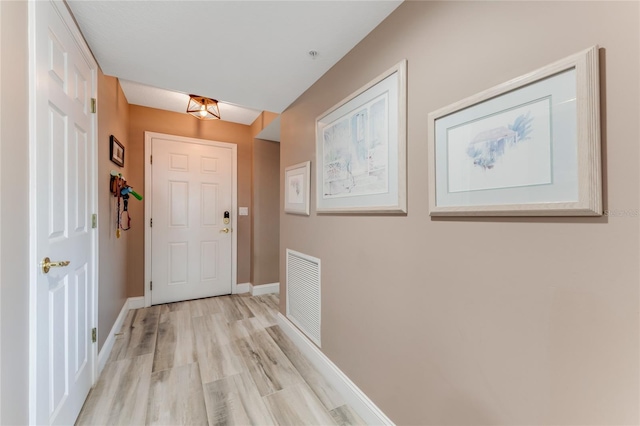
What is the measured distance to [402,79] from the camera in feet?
4.15

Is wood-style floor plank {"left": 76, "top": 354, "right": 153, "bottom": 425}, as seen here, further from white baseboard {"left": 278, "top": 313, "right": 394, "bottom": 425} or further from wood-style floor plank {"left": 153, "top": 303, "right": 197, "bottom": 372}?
white baseboard {"left": 278, "top": 313, "right": 394, "bottom": 425}

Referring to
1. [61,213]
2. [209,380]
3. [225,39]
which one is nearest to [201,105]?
[225,39]

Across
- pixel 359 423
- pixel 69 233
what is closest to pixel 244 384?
pixel 359 423

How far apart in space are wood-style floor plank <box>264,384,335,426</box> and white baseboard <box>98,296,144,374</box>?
1.35 meters

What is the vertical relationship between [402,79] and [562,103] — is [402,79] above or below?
above

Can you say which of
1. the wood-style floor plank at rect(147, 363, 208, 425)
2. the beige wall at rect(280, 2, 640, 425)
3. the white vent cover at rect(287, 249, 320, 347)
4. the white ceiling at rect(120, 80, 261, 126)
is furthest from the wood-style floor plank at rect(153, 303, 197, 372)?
the white ceiling at rect(120, 80, 261, 126)

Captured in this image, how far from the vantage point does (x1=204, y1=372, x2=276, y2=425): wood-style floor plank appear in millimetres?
1506

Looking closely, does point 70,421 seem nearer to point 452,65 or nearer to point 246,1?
point 246,1

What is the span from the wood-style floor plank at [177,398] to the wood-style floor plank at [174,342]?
0.11m

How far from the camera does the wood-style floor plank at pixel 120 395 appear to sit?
1494 millimetres

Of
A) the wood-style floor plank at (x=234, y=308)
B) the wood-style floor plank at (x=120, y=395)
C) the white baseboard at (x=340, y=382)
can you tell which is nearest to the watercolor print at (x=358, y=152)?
the white baseboard at (x=340, y=382)

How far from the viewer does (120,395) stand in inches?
66.1

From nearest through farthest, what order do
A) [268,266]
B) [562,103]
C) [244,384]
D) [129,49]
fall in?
[562,103]
[129,49]
[244,384]
[268,266]

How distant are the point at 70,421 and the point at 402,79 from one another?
8.34 feet
